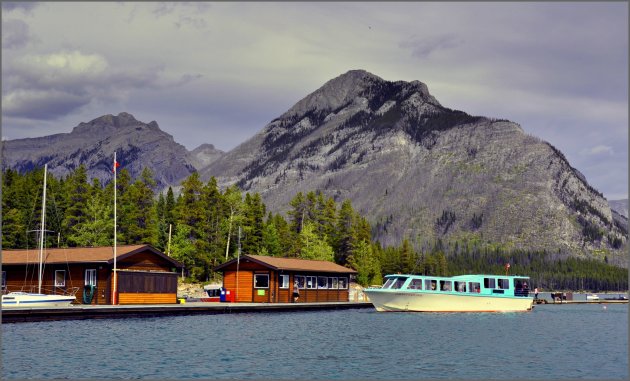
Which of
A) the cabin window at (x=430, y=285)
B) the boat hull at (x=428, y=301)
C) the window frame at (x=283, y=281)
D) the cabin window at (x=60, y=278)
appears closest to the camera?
the cabin window at (x=60, y=278)

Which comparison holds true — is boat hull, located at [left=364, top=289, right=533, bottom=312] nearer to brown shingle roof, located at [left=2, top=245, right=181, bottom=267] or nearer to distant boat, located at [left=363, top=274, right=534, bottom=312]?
distant boat, located at [left=363, top=274, right=534, bottom=312]

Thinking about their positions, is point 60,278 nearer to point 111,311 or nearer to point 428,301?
point 111,311

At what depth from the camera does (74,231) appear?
97562mm

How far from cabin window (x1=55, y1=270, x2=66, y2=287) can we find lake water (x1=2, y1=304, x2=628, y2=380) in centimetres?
1379

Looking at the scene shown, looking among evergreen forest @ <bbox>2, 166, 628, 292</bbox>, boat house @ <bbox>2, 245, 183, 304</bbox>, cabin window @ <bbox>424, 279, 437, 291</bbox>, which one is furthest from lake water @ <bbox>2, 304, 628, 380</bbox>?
evergreen forest @ <bbox>2, 166, 628, 292</bbox>

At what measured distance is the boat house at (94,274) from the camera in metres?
58.7

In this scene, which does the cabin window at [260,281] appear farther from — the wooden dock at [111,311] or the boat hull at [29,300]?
the boat hull at [29,300]

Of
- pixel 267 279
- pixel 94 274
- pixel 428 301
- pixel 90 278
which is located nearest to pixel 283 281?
pixel 267 279

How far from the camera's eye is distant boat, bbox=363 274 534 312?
222 ft

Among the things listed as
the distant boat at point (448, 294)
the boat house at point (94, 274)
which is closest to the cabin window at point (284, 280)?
the distant boat at point (448, 294)

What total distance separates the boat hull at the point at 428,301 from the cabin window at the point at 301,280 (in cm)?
864

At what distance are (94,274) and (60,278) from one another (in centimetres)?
348

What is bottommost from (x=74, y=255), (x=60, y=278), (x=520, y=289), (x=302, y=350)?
(x=302, y=350)

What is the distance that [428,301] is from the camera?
6812 centimetres
